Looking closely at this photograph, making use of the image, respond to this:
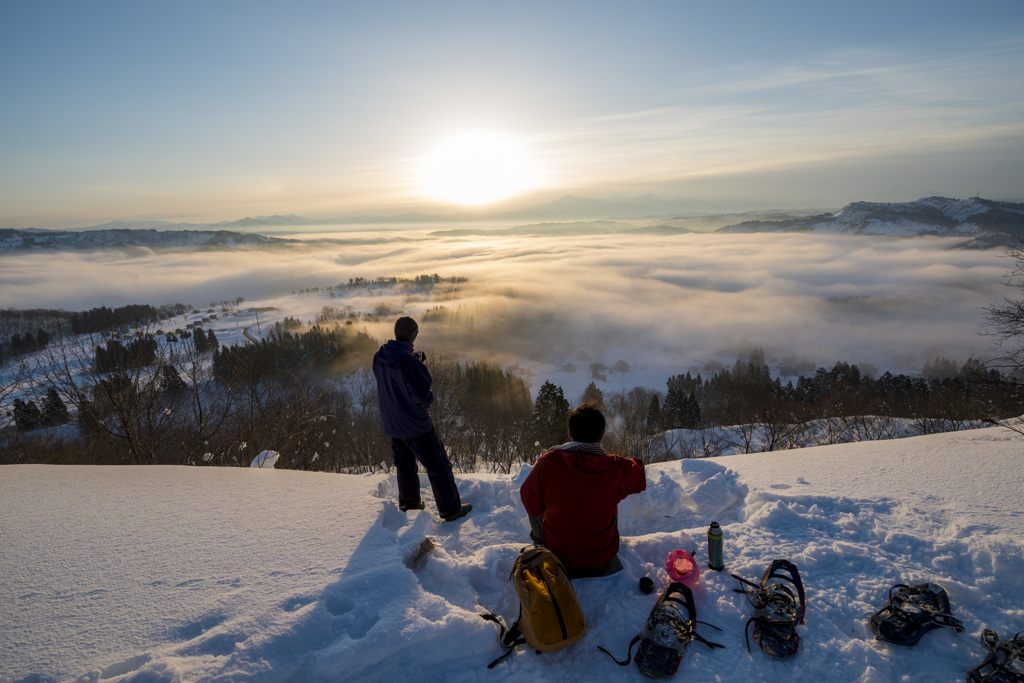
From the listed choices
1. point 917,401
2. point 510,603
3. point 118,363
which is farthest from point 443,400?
point 917,401

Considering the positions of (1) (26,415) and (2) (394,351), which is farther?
(1) (26,415)

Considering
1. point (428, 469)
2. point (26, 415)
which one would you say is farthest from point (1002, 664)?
point (26, 415)

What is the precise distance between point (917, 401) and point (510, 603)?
6658 centimetres

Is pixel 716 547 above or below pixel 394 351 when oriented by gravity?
below

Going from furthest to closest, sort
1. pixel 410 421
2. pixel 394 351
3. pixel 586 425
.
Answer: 1. pixel 410 421
2. pixel 394 351
3. pixel 586 425

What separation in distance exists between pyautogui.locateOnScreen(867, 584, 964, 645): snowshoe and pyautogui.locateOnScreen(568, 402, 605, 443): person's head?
2.68 meters

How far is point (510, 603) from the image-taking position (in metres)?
4.27

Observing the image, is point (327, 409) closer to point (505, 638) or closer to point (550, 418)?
point (550, 418)

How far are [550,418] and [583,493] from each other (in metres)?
33.4

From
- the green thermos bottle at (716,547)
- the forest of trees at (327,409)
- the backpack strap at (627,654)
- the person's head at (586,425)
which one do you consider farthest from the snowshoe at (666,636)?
the forest of trees at (327,409)

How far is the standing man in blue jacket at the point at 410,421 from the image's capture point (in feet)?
18.4

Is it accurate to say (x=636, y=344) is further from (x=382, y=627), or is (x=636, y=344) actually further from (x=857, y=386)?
(x=382, y=627)

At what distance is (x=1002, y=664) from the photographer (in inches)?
125

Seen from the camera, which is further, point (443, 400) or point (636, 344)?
point (636, 344)
